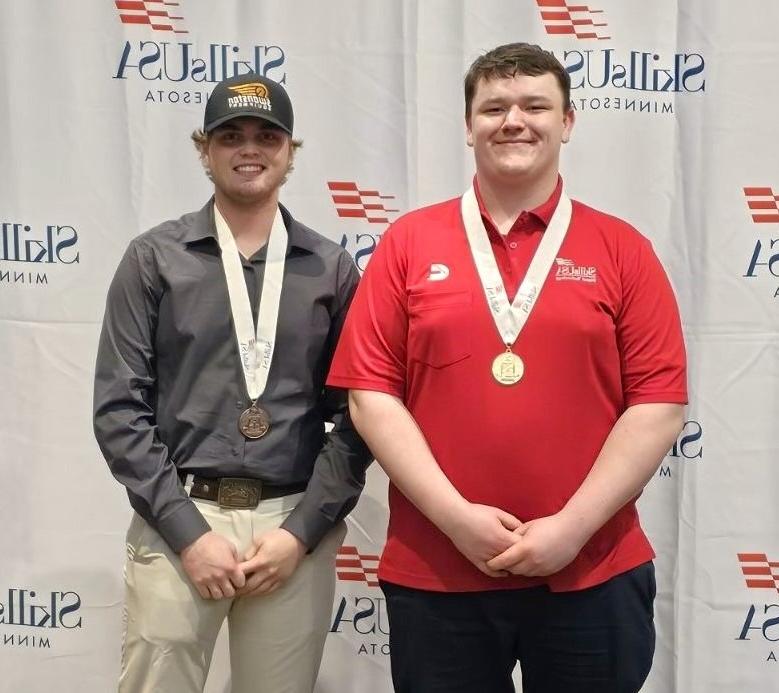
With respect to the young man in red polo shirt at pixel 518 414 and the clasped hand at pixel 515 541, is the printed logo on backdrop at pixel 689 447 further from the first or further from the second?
the clasped hand at pixel 515 541

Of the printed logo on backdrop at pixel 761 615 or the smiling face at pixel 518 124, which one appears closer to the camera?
the smiling face at pixel 518 124

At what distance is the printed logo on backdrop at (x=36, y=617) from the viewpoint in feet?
8.84

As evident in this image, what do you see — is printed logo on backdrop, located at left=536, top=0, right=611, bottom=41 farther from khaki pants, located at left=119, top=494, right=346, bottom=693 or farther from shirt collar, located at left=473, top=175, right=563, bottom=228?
khaki pants, located at left=119, top=494, right=346, bottom=693

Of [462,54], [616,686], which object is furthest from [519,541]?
[462,54]

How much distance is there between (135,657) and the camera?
6.15 feet

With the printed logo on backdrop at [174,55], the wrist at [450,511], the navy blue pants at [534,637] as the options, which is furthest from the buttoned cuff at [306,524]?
the printed logo on backdrop at [174,55]

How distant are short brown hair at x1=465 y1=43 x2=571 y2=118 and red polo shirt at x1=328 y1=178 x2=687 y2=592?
0.24 m

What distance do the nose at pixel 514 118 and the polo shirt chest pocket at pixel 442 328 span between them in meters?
0.32

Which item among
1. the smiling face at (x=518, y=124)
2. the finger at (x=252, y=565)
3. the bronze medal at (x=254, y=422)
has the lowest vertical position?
the finger at (x=252, y=565)

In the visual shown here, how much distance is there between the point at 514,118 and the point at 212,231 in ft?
2.26

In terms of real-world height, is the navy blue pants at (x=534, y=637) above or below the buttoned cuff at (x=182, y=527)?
below

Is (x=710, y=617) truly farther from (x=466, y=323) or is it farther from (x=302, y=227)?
(x=302, y=227)

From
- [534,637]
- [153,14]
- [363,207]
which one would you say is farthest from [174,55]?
[534,637]

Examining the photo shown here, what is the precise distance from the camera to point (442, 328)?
168 cm
